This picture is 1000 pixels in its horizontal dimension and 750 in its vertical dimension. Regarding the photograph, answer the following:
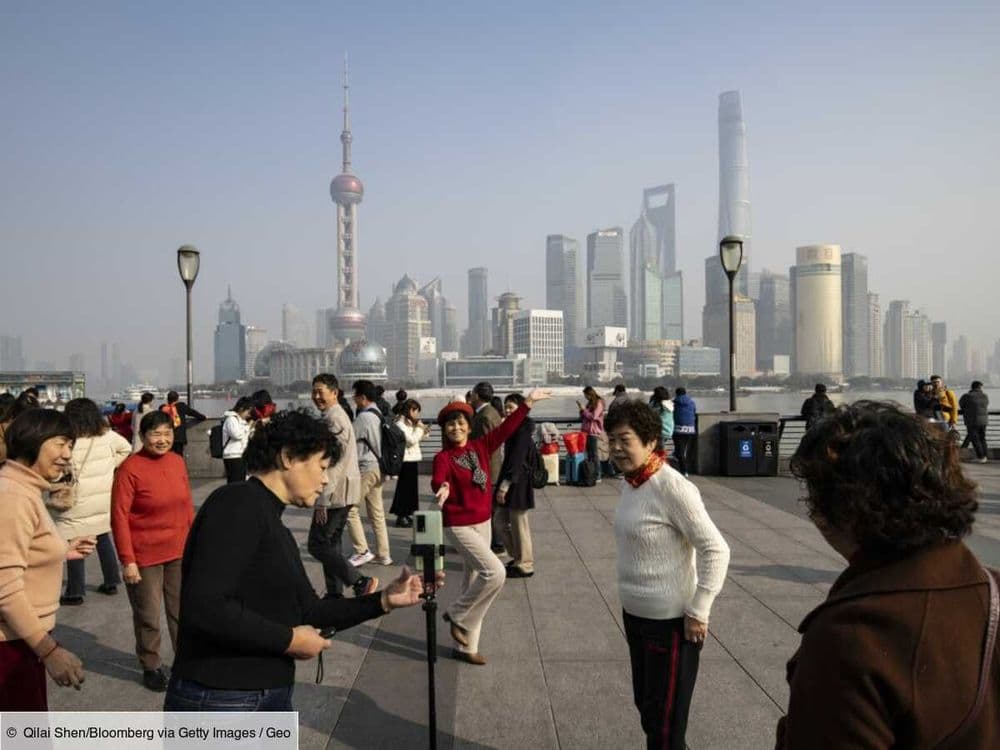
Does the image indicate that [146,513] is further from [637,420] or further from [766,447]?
[766,447]

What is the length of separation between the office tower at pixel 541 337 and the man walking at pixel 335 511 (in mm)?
179801

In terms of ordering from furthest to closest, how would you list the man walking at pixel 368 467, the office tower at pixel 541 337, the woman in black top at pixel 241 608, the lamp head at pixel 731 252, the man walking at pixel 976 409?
the office tower at pixel 541 337, the man walking at pixel 976 409, the lamp head at pixel 731 252, the man walking at pixel 368 467, the woman in black top at pixel 241 608

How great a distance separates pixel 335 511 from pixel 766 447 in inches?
389

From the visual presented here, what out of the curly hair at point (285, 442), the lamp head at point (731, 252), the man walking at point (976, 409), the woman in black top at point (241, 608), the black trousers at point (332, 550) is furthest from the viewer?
the man walking at point (976, 409)

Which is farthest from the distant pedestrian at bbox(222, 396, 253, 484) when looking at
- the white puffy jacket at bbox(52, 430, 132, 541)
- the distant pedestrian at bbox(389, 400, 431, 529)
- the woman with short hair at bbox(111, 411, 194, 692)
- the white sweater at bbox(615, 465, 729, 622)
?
the white sweater at bbox(615, 465, 729, 622)

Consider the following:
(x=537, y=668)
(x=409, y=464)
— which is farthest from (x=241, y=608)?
(x=409, y=464)

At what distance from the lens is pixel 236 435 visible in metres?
10.2

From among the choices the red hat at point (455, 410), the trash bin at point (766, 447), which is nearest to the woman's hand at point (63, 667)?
the red hat at point (455, 410)

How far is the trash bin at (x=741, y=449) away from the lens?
13.6 m

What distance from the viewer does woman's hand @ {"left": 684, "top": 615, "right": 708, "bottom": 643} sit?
2.99m

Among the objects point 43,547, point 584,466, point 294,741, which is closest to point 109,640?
point 43,547

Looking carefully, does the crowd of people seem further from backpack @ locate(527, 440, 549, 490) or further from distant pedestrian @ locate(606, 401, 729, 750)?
backpack @ locate(527, 440, 549, 490)

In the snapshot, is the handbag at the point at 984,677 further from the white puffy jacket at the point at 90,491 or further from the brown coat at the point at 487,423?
the brown coat at the point at 487,423

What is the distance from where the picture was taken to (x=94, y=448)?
18.4 ft
